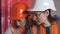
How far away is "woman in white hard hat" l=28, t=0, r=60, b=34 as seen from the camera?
1205mm

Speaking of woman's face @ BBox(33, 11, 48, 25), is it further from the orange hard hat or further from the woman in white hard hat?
the orange hard hat

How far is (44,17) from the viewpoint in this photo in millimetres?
1207

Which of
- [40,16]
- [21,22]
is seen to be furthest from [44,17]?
[21,22]

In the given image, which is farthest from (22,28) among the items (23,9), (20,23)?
(23,9)

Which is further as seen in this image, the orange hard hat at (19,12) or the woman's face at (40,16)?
the orange hard hat at (19,12)

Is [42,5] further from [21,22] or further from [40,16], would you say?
[21,22]

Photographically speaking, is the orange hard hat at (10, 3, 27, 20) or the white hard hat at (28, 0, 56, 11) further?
the orange hard hat at (10, 3, 27, 20)

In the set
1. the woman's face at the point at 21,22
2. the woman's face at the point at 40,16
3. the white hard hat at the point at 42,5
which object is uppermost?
the white hard hat at the point at 42,5

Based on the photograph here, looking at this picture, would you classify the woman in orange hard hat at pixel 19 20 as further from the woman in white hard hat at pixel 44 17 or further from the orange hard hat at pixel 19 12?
the woman in white hard hat at pixel 44 17

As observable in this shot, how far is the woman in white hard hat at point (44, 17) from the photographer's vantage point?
121 cm

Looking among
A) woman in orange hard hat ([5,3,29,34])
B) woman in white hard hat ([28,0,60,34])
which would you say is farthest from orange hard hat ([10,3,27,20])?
woman in white hard hat ([28,0,60,34])

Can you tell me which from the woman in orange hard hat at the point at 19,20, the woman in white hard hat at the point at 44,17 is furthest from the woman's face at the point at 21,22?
the woman in white hard hat at the point at 44,17

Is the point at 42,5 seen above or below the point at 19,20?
above

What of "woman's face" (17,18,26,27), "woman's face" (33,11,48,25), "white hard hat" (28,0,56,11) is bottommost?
"woman's face" (17,18,26,27)
